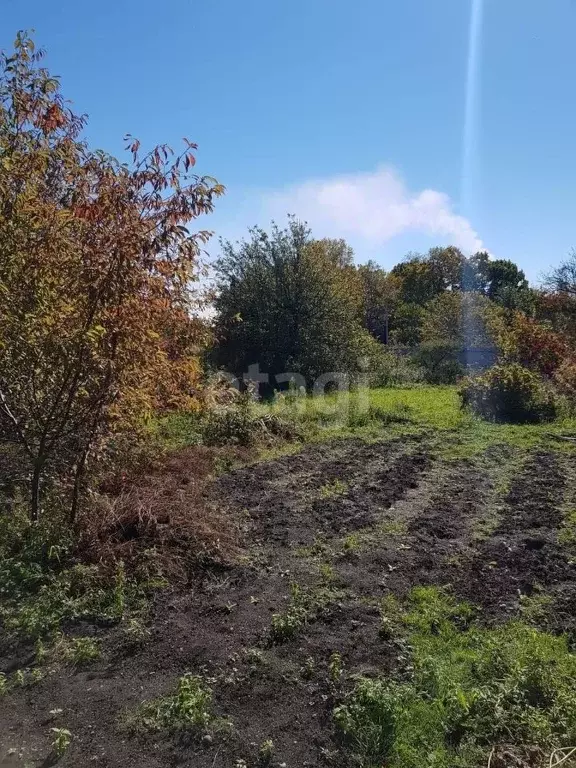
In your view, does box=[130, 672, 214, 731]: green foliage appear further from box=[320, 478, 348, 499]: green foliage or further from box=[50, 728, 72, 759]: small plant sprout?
box=[320, 478, 348, 499]: green foliage

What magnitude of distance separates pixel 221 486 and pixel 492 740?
193 inches

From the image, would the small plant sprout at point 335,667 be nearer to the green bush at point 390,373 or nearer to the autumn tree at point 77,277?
the autumn tree at point 77,277

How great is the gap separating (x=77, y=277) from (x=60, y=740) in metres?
2.91

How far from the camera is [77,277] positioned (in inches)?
158

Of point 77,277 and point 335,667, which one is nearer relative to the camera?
point 335,667

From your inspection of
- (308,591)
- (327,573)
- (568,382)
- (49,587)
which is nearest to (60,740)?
(49,587)

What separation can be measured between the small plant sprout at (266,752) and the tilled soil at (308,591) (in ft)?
0.10

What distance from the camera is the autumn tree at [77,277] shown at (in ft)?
13.0

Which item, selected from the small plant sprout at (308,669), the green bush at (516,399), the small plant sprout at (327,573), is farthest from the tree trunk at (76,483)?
the green bush at (516,399)

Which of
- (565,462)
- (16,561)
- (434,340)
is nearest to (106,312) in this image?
(16,561)

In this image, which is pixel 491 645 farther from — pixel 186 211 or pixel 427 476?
pixel 427 476

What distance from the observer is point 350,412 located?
12070mm

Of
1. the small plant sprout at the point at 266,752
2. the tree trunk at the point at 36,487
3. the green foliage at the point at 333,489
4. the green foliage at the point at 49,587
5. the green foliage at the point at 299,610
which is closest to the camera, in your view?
the small plant sprout at the point at 266,752

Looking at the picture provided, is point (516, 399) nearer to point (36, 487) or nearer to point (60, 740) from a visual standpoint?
point (36, 487)
